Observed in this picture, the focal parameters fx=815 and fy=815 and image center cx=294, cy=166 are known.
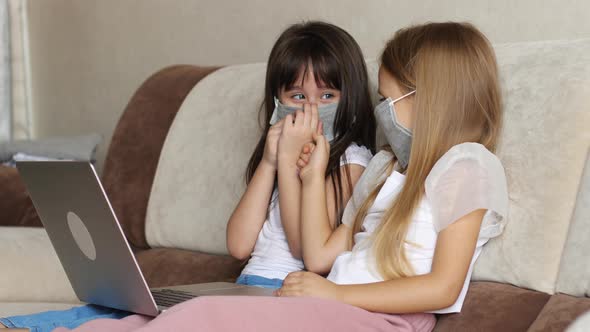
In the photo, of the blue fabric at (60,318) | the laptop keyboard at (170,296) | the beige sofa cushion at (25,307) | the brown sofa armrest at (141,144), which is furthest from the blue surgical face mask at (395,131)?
the brown sofa armrest at (141,144)

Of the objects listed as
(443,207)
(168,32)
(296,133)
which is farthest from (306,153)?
(168,32)

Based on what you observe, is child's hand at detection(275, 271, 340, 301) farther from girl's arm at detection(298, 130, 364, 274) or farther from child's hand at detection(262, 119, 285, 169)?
child's hand at detection(262, 119, 285, 169)

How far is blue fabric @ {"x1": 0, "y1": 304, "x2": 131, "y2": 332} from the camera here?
4.37 feet

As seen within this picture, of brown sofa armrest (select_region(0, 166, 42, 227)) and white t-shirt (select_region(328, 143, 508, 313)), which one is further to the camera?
brown sofa armrest (select_region(0, 166, 42, 227))

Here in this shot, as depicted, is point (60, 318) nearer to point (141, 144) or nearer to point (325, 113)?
point (325, 113)

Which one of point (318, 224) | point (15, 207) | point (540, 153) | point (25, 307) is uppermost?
point (540, 153)

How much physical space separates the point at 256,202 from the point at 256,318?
59 cm

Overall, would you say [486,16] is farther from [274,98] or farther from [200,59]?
[200,59]

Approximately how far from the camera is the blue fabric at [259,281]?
5.33 feet

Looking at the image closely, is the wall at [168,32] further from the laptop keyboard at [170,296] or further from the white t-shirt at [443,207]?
the laptop keyboard at [170,296]

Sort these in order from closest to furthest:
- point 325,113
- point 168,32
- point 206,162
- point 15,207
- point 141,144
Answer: point 325,113 → point 206,162 → point 141,144 → point 15,207 → point 168,32

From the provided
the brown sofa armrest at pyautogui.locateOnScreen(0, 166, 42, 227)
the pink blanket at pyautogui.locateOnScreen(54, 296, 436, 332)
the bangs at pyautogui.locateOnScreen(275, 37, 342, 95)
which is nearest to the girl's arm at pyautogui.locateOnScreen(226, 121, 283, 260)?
the bangs at pyautogui.locateOnScreen(275, 37, 342, 95)

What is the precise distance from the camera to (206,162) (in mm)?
2059

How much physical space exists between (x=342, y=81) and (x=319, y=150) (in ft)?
0.54
